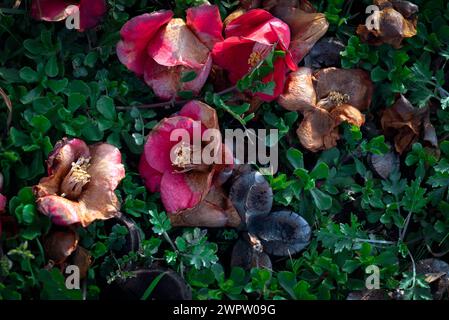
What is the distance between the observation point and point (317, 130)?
210 cm

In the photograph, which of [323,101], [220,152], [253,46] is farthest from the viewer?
[323,101]

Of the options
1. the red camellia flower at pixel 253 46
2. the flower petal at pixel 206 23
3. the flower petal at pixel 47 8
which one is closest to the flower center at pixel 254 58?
the red camellia flower at pixel 253 46

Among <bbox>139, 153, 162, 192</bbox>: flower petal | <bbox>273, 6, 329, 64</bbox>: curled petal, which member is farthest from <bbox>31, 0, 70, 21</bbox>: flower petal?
<bbox>273, 6, 329, 64</bbox>: curled petal

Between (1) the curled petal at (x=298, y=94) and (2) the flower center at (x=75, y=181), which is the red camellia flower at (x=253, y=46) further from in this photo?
(2) the flower center at (x=75, y=181)

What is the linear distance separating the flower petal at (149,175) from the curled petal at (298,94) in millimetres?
409

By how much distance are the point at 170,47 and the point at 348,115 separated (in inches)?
20.9

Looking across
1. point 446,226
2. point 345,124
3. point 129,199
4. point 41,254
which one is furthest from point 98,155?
point 446,226

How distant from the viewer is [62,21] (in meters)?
2.14

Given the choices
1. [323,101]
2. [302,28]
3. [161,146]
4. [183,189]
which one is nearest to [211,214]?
[183,189]

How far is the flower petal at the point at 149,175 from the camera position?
2010mm

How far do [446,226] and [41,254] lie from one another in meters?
1.09

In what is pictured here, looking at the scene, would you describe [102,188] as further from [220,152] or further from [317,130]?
[317,130]

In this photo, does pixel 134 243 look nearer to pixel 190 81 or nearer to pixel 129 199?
pixel 129 199

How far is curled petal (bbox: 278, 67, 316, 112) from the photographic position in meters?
2.08
